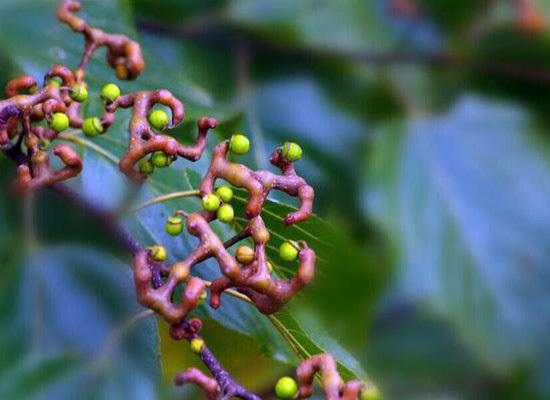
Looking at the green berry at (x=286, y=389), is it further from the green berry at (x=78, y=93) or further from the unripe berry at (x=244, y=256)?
the green berry at (x=78, y=93)

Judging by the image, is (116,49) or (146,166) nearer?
(146,166)

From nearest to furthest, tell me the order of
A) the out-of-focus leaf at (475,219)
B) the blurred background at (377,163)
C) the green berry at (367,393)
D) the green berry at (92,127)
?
the green berry at (367,393)
the green berry at (92,127)
the blurred background at (377,163)
the out-of-focus leaf at (475,219)

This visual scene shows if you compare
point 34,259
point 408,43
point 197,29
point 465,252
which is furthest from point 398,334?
point 34,259

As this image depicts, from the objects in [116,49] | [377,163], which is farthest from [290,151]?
[377,163]

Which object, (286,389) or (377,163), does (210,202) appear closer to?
(286,389)

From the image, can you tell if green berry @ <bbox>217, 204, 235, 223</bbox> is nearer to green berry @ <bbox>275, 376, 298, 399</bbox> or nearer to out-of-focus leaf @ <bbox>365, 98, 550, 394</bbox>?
green berry @ <bbox>275, 376, 298, 399</bbox>

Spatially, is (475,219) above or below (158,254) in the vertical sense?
below

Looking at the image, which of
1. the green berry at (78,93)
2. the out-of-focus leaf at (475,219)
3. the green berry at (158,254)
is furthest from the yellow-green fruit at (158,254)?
the out-of-focus leaf at (475,219)

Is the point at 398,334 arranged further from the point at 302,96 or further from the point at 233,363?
the point at 233,363
